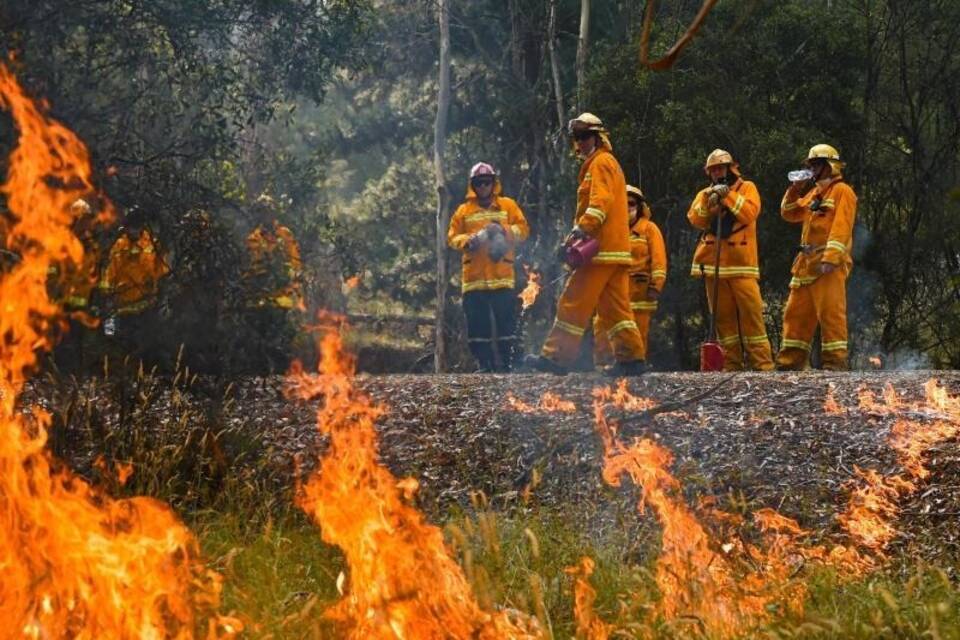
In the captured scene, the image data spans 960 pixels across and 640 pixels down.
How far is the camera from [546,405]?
7.40 m

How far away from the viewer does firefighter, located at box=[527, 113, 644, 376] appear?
8.83 m

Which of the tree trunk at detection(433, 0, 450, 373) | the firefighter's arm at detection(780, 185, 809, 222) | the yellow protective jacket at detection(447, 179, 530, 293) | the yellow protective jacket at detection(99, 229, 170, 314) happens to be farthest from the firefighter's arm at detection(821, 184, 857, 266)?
the tree trunk at detection(433, 0, 450, 373)

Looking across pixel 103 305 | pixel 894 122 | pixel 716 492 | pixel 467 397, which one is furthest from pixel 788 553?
pixel 894 122

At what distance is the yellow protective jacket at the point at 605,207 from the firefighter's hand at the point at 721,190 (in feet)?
6.89

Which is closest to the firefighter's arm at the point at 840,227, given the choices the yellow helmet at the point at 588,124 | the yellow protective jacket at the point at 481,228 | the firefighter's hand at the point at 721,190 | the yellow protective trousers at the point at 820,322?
the yellow protective trousers at the point at 820,322

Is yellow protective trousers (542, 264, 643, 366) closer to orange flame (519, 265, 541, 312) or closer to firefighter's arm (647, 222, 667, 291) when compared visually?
firefighter's arm (647, 222, 667, 291)

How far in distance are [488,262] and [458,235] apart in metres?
0.41

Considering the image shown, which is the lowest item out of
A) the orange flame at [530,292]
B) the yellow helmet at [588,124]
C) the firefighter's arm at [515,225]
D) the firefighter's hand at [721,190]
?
the orange flame at [530,292]

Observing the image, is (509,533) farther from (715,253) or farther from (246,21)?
(715,253)

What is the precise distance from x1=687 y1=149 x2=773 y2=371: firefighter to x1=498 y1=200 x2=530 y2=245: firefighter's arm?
64.7 inches

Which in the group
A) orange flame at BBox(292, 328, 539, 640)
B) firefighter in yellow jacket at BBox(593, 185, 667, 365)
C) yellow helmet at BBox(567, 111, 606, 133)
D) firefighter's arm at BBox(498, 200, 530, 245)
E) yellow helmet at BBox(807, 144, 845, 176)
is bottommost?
orange flame at BBox(292, 328, 539, 640)

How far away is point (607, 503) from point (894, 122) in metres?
14.7

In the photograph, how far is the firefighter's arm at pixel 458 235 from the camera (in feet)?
38.0

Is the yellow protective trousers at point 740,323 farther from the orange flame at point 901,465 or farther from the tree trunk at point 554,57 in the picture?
the tree trunk at point 554,57
